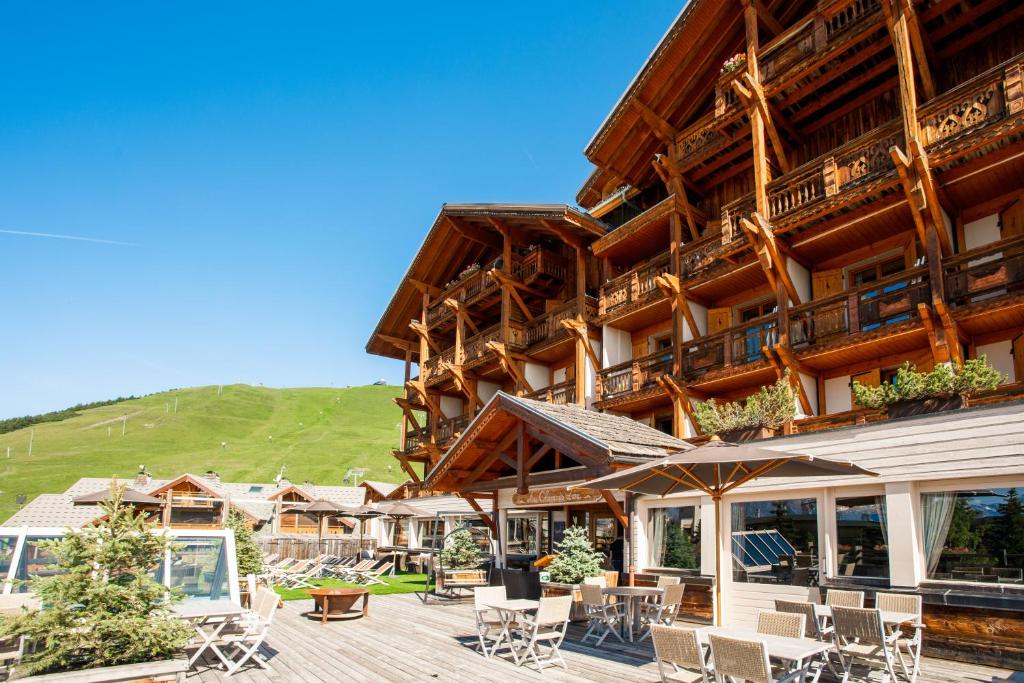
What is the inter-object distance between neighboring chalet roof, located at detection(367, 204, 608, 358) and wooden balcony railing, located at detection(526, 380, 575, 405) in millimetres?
4734

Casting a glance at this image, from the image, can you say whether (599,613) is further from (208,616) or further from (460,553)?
(460,553)

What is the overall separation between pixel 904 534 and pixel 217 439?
95.8 meters

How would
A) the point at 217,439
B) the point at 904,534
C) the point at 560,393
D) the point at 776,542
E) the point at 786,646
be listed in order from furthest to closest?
the point at 217,439 → the point at 560,393 → the point at 776,542 → the point at 904,534 → the point at 786,646

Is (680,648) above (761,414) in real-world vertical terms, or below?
below

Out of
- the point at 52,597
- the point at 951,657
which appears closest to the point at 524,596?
the point at 951,657

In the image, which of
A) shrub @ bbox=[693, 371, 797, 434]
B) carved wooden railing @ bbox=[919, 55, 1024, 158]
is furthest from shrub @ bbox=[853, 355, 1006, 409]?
carved wooden railing @ bbox=[919, 55, 1024, 158]

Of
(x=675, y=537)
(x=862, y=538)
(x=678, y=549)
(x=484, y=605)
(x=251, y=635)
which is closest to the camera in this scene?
(x=251, y=635)

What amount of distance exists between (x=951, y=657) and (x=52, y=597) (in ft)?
34.1

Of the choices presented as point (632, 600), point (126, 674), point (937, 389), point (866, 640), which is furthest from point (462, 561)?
point (126, 674)

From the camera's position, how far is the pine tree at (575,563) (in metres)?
12.2

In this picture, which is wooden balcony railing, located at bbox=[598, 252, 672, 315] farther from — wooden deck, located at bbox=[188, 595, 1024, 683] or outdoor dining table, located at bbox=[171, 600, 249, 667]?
outdoor dining table, located at bbox=[171, 600, 249, 667]

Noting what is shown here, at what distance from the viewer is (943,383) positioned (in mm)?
10094

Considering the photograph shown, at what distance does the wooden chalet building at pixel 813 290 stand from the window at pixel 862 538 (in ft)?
0.10

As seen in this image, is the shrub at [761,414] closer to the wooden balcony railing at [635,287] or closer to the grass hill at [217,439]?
the wooden balcony railing at [635,287]
